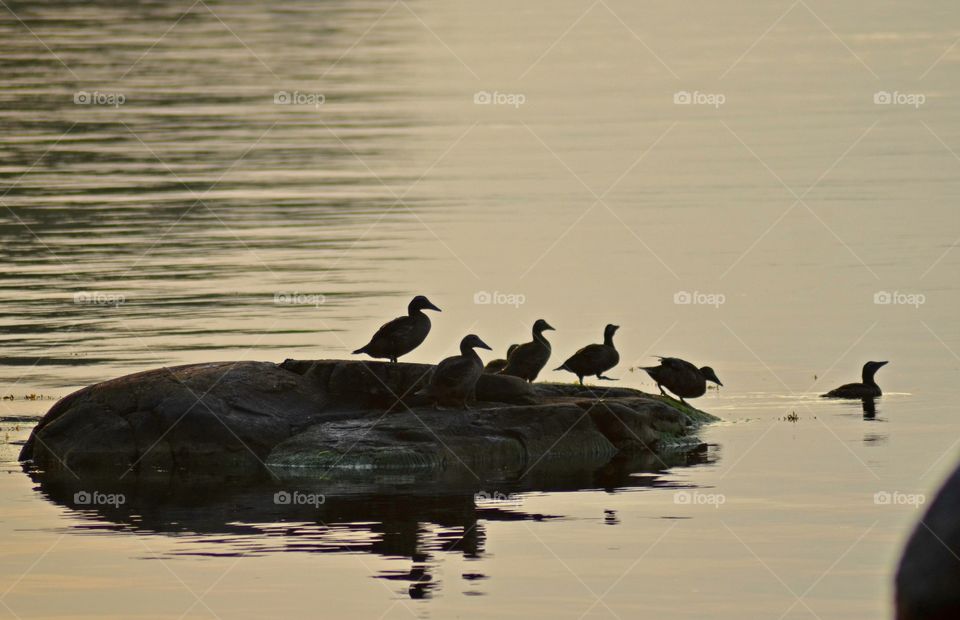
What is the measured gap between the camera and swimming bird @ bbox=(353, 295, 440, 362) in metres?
19.4

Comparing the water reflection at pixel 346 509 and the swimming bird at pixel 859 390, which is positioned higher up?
the swimming bird at pixel 859 390

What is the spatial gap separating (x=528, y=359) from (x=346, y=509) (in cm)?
515

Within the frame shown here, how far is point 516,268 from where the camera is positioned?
28516mm

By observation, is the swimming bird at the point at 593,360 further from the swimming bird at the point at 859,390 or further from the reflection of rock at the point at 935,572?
the reflection of rock at the point at 935,572

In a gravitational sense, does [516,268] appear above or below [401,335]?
above

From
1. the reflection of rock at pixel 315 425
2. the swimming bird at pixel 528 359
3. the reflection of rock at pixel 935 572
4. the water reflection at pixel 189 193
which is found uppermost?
the water reflection at pixel 189 193

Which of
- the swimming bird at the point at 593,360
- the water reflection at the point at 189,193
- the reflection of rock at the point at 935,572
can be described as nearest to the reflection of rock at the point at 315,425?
the swimming bird at the point at 593,360

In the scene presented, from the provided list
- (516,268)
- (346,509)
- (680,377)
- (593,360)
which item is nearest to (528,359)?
(593,360)

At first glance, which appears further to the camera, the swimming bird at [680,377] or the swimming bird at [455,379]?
the swimming bird at [680,377]

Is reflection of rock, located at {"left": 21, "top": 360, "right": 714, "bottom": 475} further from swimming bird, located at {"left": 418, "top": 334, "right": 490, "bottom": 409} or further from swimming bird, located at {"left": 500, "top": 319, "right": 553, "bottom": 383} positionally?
swimming bird, located at {"left": 500, "top": 319, "right": 553, "bottom": 383}

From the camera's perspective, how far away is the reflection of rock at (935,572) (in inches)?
Answer: 196

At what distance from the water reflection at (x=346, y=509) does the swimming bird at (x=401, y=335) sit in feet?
7.68

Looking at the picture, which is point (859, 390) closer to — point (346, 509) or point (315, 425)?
point (315, 425)

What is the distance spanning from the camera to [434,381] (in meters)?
18.4
